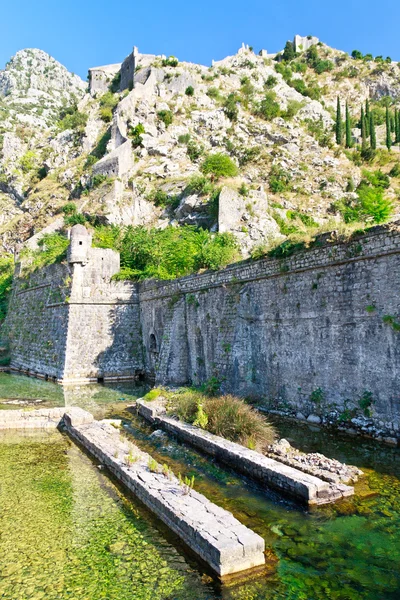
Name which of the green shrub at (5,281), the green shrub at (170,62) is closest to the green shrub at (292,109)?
the green shrub at (170,62)

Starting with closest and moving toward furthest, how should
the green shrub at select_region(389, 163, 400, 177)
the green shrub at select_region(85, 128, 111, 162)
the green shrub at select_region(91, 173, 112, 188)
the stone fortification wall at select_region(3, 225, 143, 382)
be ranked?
the stone fortification wall at select_region(3, 225, 143, 382)
the green shrub at select_region(91, 173, 112, 188)
the green shrub at select_region(389, 163, 400, 177)
the green shrub at select_region(85, 128, 111, 162)

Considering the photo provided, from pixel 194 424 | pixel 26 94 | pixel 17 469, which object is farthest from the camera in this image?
pixel 26 94

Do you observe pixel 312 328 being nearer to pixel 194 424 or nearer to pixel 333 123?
pixel 194 424

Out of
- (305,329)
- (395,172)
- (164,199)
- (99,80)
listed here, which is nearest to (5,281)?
(164,199)

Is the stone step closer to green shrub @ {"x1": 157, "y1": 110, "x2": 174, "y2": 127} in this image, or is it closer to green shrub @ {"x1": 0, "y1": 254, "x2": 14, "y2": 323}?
green shrub @ {"x1": 0, "y1": 254, "x2": 14, "y2": 323}

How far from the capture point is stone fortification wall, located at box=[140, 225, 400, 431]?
8.78 m

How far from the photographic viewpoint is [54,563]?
4738 millimetres

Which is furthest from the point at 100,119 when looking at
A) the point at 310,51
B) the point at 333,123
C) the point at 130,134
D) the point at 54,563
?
the point at 54,563

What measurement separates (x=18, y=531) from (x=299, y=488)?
12.6 ft

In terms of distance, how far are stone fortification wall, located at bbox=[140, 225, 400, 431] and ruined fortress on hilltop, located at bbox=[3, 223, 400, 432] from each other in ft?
0.09

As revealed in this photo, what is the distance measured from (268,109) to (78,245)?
118ft

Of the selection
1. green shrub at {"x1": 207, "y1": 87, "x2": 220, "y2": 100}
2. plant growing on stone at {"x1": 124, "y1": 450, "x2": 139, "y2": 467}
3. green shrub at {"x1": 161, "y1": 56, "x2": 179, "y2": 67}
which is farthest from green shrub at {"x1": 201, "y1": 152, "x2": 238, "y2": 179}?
plant growing on stone at {"x1": 124, "y1": 450, "x2": 139, "y2": 467}

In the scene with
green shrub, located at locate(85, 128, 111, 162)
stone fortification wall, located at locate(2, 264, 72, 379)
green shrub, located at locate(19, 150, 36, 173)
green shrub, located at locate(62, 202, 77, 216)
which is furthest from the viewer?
green shrub, located at locate(19, 150, 36, 173)

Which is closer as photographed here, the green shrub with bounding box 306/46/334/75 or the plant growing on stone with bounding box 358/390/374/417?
the plant growing on stone with bounding box 358/390/374/417
